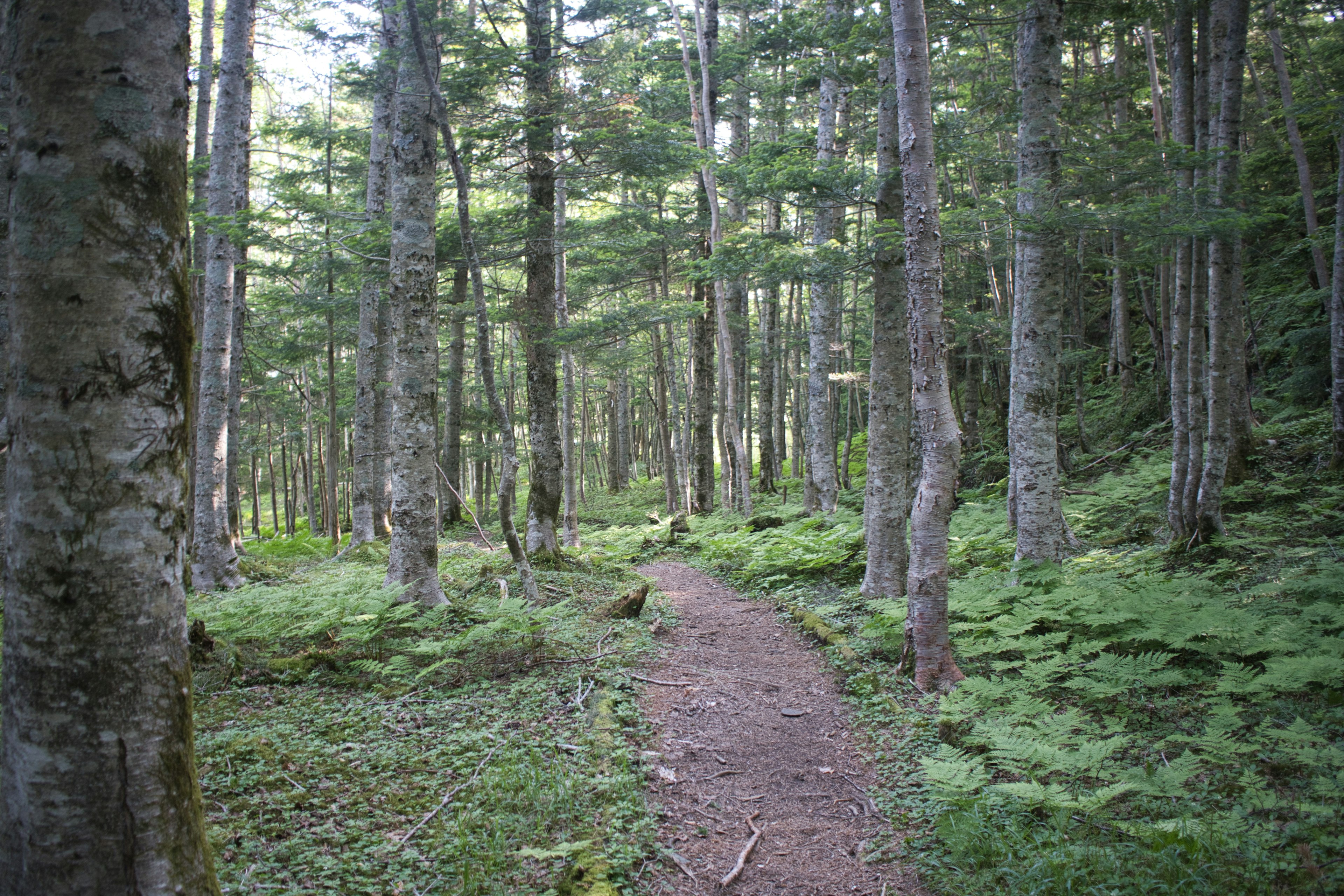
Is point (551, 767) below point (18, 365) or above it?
below

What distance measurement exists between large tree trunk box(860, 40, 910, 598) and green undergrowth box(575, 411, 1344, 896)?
2.19ft

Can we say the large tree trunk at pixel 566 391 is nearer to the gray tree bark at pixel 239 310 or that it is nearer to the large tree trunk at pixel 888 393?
the gray tree bark at pixel 239 310

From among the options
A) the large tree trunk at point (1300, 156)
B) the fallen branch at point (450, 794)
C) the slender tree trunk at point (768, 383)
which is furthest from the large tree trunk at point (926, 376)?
the slender tree trunk at point (768, 383)

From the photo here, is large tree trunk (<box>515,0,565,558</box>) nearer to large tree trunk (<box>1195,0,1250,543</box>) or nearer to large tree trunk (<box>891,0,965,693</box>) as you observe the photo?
large tree trunk (<box>891,0,965,693</box>)

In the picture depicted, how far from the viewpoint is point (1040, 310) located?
7.91 metres

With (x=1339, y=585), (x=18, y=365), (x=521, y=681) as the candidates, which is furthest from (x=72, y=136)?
(x=1339, y=585)

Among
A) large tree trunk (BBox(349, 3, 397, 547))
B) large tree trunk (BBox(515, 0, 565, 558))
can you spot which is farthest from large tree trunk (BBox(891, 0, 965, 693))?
large tree trunk (BBox(349, 3, 397, 547))

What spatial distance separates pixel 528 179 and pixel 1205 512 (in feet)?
34.3

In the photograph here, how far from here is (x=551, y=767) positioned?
4.02 metres

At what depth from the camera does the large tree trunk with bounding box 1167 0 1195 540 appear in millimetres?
8609

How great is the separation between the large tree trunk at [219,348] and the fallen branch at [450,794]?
7.63 m

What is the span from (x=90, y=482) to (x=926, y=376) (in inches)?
199

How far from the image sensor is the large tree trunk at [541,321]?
10805 mm

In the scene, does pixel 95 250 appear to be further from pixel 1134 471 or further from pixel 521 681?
pixel 1134 471
